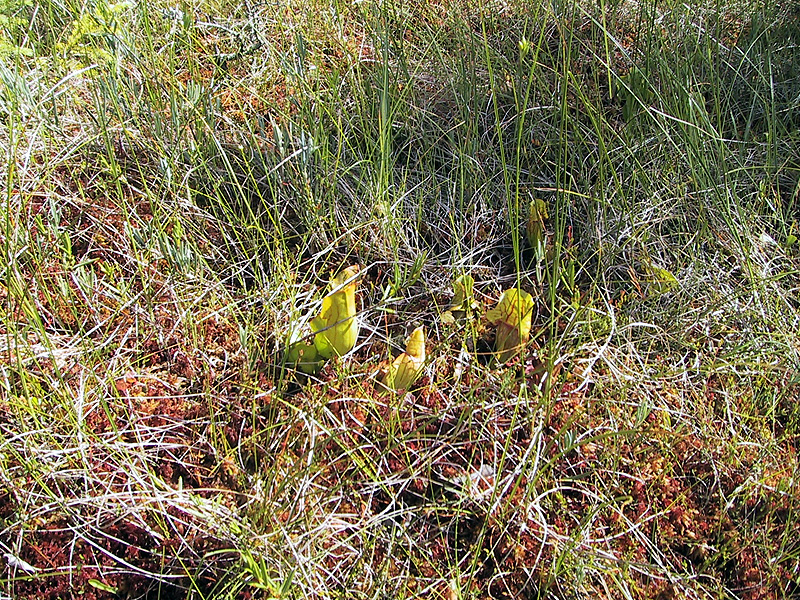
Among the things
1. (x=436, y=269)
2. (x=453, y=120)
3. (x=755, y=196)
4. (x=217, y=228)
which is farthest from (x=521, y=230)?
(x=217, y=228)

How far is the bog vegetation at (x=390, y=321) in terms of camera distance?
1.24 meters

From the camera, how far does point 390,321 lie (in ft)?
5.31

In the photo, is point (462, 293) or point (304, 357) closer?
point (304, 357)

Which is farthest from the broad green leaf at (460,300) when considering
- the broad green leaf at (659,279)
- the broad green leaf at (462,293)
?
the broad green leaf at (659,279)

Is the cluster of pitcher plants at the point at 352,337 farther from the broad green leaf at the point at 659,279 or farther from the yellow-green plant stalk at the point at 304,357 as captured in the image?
the broad green leaf at the point at 659,279

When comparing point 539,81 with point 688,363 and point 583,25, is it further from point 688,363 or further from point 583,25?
point 688,363

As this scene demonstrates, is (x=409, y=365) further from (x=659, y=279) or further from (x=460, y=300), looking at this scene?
(x=659, y=279)

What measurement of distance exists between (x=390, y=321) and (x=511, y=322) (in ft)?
0.99

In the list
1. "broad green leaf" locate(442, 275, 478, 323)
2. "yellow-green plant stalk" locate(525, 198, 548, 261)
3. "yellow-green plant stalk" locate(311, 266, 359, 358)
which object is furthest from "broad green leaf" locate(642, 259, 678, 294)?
"yellow-green plant stalk" locate(311, 266, 359, 358)

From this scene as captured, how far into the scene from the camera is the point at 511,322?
1494 mm

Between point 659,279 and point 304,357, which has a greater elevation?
point 304,357

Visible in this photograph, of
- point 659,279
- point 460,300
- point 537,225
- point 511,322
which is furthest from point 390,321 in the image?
point 659,279

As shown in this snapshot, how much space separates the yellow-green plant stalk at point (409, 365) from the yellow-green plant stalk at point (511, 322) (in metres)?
0.18

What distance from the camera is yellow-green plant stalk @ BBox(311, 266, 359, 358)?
1.40 meters
